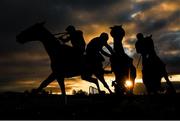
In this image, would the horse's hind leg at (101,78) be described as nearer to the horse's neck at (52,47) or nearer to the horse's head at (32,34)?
the horse's neck at (52,47)

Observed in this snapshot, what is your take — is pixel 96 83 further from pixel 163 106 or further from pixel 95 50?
pixel 163 106

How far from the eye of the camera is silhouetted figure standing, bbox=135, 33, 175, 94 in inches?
784

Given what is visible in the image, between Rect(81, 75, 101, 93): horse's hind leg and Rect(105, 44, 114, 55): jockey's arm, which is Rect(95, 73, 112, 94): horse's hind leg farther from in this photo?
Rect(105, 44, 114, 55): jockey's arm

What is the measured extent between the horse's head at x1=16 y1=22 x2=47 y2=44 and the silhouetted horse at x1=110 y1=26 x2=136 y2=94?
332 centimetres

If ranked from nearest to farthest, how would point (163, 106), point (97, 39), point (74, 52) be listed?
point (163, 106) < point (74, 52) < point (97, 39)

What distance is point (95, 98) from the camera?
1986 centimetres

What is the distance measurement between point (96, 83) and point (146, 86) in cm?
238

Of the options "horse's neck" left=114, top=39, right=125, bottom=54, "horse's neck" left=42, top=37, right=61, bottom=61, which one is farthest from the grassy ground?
"horse's neck" left=114, top=39, right=125, bottom=54

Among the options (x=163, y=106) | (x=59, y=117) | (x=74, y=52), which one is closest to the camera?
(x=59, y=117)

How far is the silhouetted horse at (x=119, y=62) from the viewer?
2034cm

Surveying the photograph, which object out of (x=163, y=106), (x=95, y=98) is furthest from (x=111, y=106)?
(x=95, y=98)

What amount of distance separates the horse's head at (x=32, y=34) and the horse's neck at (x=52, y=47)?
12.3 inches

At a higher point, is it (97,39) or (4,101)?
(97,39)

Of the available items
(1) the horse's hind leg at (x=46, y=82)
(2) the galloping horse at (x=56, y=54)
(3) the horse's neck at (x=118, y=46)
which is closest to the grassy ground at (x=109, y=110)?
(1) the horse's hind leg at (x=46, y=82)
